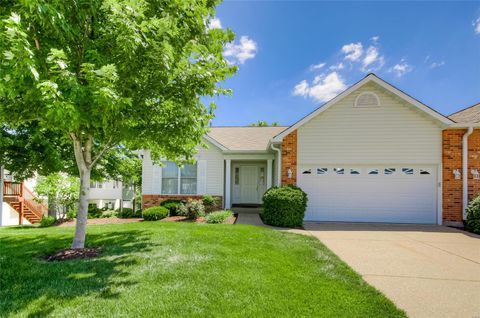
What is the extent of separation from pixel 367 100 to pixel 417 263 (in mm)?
7217

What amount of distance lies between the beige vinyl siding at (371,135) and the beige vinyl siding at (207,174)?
4681mm

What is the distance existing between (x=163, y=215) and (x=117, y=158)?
10.7ft

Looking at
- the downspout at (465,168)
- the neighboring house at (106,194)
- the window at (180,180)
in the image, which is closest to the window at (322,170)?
the downspout at (465,168)

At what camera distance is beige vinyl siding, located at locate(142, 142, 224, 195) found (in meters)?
13.4

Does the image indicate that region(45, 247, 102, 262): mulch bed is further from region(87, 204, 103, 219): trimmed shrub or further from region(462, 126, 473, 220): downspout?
region(462, 126, 473, 220): downspout

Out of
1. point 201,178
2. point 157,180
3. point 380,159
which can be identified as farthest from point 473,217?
point 157,180

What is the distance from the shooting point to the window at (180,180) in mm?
13477

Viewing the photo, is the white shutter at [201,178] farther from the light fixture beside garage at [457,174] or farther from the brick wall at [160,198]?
the light fixture beside garage at [457,174]

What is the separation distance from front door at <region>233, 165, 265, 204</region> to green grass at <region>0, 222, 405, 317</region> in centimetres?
918

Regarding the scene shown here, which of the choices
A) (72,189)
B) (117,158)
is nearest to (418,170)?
(117,158)

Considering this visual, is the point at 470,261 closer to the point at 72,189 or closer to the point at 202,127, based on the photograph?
the point at 202,127

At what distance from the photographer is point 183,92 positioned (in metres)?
5.18

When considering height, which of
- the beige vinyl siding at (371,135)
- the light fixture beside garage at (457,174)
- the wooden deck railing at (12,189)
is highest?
the beige vinyl siding at (371,135)

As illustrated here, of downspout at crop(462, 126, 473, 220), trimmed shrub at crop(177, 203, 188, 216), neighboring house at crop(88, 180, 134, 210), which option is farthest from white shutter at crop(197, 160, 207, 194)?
downspout at crop(462, 126, 473, 220)
